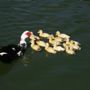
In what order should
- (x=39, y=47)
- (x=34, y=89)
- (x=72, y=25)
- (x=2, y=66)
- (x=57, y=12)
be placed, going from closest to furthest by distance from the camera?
(x=34, y=89)
(x=2, y=66)
(x=39, y=47)
(x=72, y=25)
(x=57, y=12)

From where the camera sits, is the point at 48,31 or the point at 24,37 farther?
the point at 48,31

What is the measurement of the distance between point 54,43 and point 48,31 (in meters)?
0.80

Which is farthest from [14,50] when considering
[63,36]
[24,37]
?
[63,36]

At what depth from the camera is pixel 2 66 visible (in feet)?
34.6

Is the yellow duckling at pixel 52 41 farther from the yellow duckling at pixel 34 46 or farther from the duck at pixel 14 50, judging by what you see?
the duck at pixel 14 50

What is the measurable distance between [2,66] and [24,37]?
1.21 meters

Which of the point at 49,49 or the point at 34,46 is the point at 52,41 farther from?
the point at 34,46

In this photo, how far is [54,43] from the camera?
37.5 ft

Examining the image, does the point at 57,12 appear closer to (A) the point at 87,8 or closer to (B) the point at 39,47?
(A) the point at 87,8

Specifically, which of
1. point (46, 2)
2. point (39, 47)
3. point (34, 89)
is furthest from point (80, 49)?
point (46, 2)

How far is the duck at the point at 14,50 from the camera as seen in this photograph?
34.1 feet

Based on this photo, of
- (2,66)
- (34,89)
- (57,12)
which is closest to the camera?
(34,89)

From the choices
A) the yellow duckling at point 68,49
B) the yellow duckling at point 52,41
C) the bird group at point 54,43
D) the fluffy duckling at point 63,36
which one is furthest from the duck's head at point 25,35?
the yellow duckling at point 68,49

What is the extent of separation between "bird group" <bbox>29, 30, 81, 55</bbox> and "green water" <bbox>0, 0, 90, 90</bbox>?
179 millimetres
